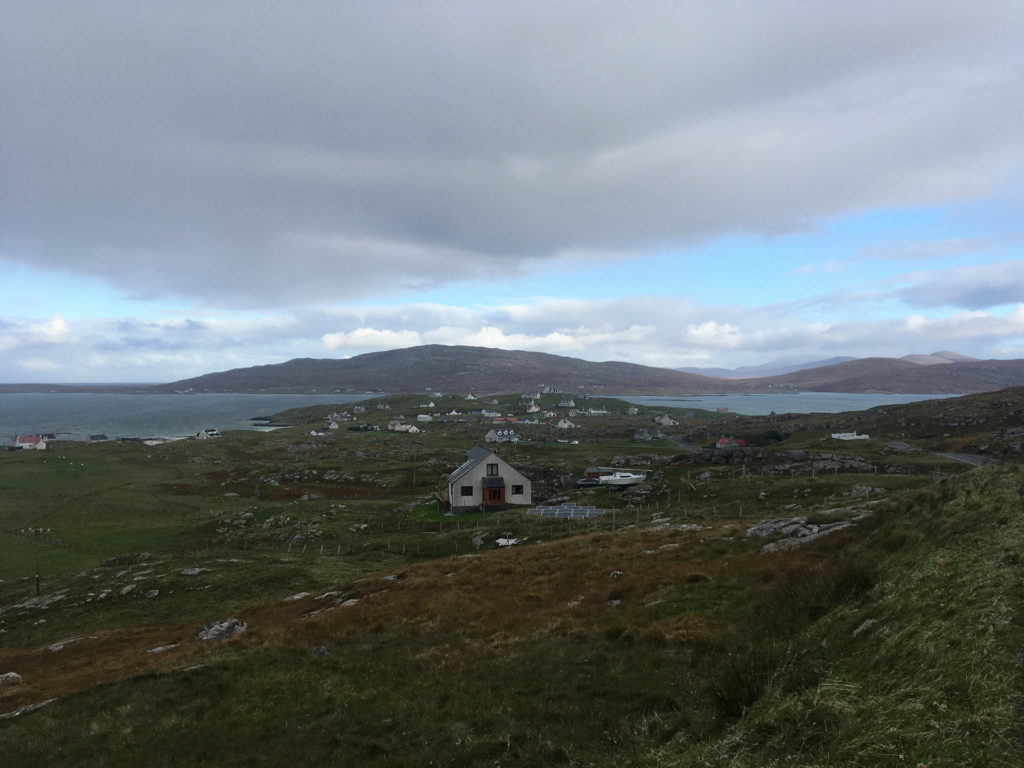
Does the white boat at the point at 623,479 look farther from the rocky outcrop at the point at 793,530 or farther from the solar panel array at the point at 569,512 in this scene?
the rocky outcrop at the point at 793,530

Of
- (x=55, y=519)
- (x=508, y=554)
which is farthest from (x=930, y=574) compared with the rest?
(x=55, y=519)

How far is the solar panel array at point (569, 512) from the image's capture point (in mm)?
52719

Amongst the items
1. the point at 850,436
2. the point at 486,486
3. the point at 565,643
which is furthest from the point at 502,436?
the point at 565,643

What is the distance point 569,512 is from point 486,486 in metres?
13.2

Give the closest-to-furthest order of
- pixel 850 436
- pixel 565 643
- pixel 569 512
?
pixel 565 643, pixel 569 512, pixel 850 436

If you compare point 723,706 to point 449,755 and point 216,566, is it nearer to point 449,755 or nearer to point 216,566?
point 449,755

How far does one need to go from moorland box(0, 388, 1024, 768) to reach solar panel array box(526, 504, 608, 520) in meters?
2.51

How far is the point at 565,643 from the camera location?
55.4 feet

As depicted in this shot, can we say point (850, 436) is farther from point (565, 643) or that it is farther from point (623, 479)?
point (565, 643)

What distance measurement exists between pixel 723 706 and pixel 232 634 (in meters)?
23.9

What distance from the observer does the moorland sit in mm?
7828

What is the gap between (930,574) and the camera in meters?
11.4

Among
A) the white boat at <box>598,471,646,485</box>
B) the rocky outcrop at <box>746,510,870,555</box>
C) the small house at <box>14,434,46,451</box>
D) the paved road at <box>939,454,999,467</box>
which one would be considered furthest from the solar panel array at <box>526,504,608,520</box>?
the small house at <box>14,434,46,451</box>

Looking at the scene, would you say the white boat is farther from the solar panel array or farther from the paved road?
the paved road
